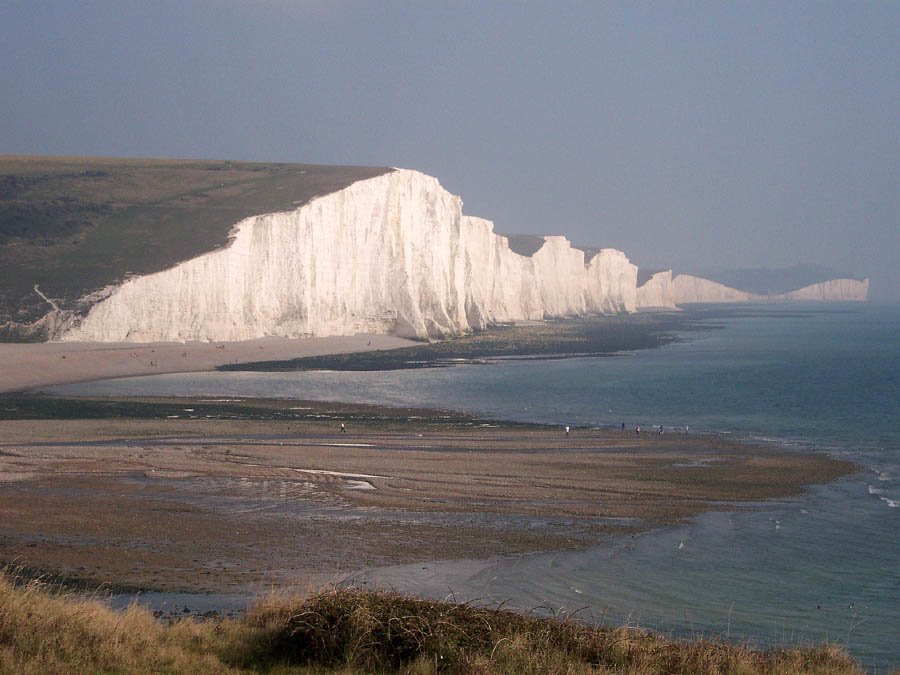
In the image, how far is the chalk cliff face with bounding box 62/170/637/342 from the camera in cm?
4919

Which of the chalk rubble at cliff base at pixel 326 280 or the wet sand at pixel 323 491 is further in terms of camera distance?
the chalk rubble at cliff base at pixel 326 280

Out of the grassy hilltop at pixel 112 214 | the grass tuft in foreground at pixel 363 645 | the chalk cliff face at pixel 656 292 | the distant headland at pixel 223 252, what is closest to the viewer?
the grass tuft in foreground at pixel 363 645

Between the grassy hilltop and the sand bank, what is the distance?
2.95m

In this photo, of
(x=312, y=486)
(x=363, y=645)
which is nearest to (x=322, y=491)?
(x=312, y=486)

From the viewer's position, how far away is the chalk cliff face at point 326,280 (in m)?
49.2

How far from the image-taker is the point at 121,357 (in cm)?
4469

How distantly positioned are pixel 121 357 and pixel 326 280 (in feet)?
57.7

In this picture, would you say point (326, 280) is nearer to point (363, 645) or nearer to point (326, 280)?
point (326, 280)

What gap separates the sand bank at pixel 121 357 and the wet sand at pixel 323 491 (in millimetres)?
12822

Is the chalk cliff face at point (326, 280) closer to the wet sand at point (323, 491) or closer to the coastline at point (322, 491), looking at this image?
the coastline at point (322, 491)

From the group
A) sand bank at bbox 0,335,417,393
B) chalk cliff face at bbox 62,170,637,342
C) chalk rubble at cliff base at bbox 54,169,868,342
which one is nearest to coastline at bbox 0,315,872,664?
sand bank at bbox 0,335,417,393

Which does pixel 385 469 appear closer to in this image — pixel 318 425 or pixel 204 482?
pixel 204 482

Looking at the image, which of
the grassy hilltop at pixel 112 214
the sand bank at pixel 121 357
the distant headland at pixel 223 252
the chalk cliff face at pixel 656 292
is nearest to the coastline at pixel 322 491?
the sand bank at pixel 121 357

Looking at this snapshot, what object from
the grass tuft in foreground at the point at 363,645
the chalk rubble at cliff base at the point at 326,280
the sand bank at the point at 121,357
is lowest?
the grass tuft in foreground at the point at 363,645
